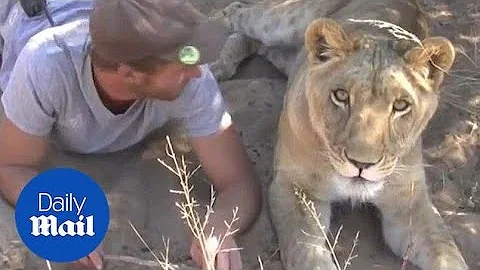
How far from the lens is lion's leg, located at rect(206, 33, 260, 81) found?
9.78 ft

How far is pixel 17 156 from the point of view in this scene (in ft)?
7.40

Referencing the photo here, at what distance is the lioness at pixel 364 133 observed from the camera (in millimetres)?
2082

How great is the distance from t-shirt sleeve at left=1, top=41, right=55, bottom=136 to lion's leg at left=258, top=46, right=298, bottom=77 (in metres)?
0.86

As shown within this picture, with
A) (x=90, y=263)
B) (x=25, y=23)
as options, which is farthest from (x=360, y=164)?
(x=25, y=23)

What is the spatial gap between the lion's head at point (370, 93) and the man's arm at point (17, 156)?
59 centimetres

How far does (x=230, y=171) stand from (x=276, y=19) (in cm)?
78

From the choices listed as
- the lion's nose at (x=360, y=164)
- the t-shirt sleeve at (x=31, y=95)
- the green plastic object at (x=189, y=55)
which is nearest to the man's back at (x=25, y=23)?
the t-shirt sleeve at (x=31, y=95)

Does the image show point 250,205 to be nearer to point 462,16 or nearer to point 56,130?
point 56,130

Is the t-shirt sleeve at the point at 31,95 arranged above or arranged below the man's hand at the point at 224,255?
above

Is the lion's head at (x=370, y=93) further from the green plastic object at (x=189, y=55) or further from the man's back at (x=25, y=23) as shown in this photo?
the man's back at (x=25, y=23)

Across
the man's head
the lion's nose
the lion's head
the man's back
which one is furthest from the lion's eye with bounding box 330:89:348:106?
the man's back

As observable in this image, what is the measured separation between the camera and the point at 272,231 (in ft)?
7.79

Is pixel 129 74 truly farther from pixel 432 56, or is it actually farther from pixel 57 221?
pixel 432 56

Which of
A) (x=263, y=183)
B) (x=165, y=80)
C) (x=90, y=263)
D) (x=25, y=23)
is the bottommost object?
(x=263, y=183)
